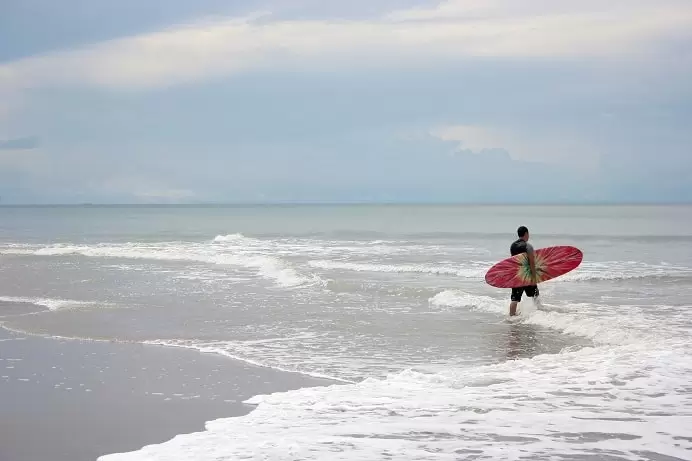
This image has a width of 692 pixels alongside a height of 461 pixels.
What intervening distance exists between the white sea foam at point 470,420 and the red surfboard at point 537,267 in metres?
4.93

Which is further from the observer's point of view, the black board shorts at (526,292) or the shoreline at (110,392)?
the black board shorts at (526,292)

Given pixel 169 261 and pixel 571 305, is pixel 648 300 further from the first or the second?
pixel 169 261

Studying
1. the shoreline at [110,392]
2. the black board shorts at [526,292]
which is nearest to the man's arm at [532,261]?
the black board shorts at [526,292]

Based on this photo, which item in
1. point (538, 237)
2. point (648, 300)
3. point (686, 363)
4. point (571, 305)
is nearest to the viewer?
point (686, 363)

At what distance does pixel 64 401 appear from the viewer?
23.9 feet

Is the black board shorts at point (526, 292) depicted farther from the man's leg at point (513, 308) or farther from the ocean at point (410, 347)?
the ocean at point (410, 347)

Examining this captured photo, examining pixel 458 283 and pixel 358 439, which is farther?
pixel 458 283

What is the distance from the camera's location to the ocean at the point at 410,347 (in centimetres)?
582

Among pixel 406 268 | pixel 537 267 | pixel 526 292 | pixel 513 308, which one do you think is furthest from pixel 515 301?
pixel 406 268

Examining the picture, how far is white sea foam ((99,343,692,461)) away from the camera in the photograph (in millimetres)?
5539

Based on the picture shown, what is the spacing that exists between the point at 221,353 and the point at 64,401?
9.91 feet

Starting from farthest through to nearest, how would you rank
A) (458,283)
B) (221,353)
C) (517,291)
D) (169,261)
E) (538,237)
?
(538,237) < (169,261) < (458,283) < (517,291) < (221,353)

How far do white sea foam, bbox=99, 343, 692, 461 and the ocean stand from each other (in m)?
0.02

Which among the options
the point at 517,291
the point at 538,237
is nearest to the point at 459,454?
the point at 517,291
